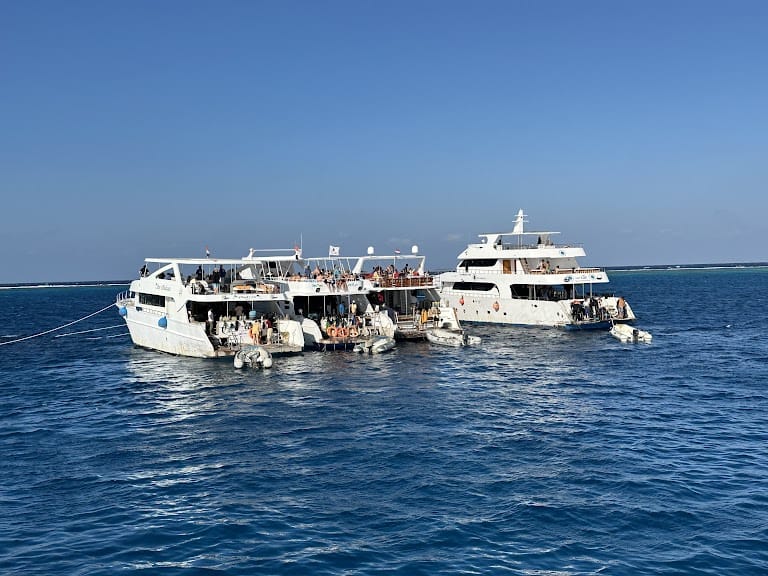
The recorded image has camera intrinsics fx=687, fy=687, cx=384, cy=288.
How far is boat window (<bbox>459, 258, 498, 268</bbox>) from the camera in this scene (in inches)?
2353

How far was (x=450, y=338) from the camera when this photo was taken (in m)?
45.8

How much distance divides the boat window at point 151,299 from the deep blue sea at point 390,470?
703 centimetres

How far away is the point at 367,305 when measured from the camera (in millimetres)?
46094

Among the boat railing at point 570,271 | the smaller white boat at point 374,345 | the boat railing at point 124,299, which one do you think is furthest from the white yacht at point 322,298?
the boat railing at point 570,271

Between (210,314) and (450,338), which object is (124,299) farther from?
(450,338)

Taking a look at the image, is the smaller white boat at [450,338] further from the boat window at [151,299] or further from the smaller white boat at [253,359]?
the boat window at [151,299]

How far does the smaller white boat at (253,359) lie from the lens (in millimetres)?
36562

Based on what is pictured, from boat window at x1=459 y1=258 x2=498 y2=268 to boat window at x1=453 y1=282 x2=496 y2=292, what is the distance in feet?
5.16

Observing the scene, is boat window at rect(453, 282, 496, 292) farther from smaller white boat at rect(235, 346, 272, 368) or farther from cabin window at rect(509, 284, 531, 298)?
smaller white boat at rect(235, 346, 272, 368)

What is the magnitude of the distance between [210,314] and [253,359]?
17.2 feet

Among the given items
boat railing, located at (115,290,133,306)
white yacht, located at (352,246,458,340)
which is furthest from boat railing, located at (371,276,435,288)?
boat railing, located at (115,290,133,306)

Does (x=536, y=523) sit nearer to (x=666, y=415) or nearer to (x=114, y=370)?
(x=666, y=415)

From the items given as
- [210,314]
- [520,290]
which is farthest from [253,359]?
[520,290]

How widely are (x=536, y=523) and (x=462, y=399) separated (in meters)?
13.7
